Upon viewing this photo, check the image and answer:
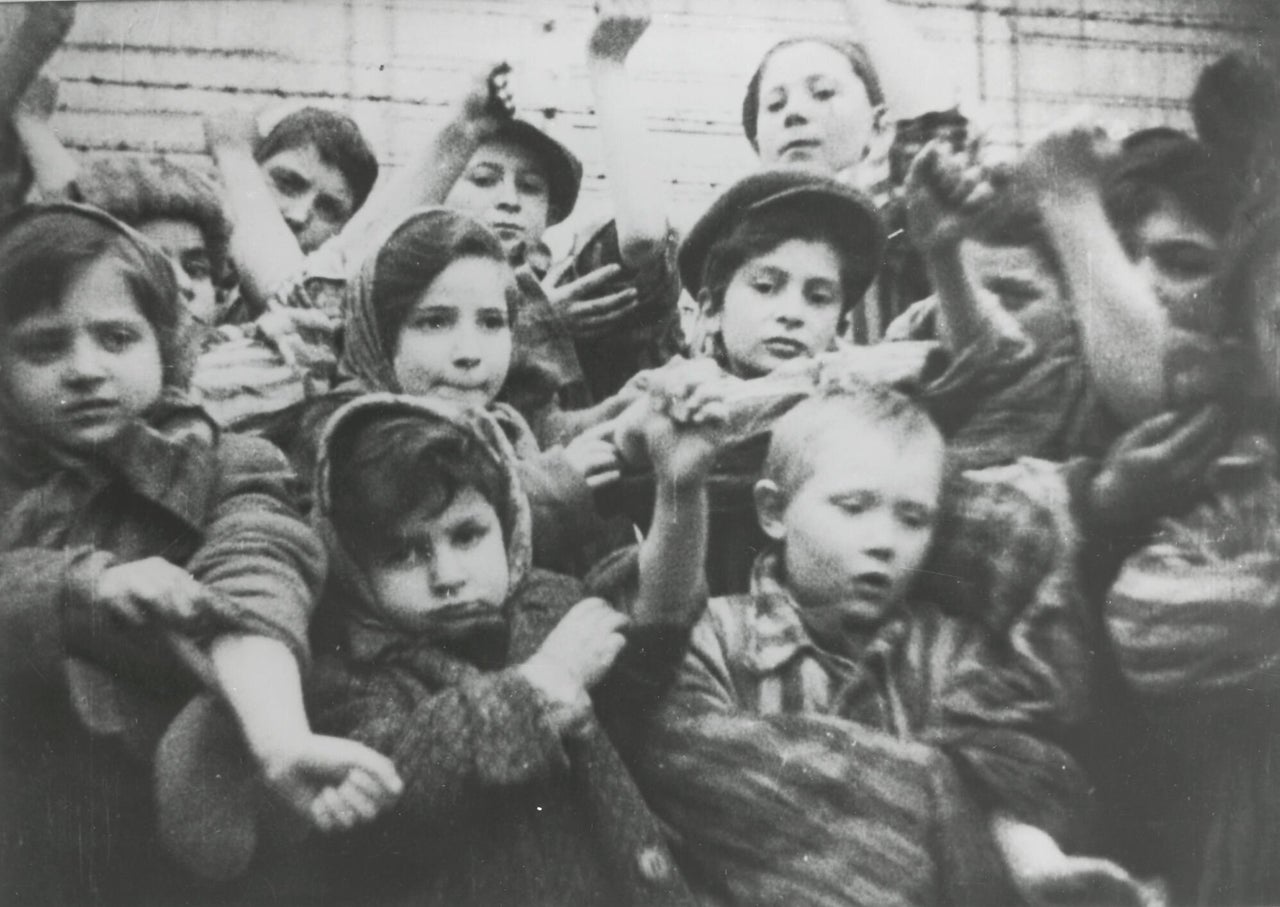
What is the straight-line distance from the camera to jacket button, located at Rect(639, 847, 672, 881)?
14.3 ft

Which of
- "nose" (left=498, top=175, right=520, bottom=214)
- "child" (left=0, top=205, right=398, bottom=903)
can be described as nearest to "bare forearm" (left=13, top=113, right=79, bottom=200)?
"child" (left=0, top=205, right=398, bottom=903)

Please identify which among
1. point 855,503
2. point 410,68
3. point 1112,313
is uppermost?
point 410,68

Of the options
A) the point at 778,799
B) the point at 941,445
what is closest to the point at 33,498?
the point at 778,799

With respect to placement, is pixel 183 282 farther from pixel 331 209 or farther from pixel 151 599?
pixel 151 599

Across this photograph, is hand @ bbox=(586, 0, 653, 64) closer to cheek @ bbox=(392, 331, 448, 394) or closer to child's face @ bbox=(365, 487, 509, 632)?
cheek @ bbox=(392, 331, 448, 394)

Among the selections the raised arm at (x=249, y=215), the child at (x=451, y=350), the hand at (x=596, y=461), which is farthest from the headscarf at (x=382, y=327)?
the raised arm at (x=249, y=215)

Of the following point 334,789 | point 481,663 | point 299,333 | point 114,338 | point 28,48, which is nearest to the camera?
point 334,789

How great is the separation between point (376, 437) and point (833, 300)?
1.25m

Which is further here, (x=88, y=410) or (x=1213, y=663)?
(x=1213, y=663)

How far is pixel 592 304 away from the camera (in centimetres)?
A: 475

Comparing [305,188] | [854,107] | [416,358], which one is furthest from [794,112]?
[305,188]

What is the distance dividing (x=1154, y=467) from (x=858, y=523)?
0.81 meters

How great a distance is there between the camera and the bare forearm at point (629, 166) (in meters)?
4.76

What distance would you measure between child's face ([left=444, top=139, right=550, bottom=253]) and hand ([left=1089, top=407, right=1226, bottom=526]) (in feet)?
5.36
